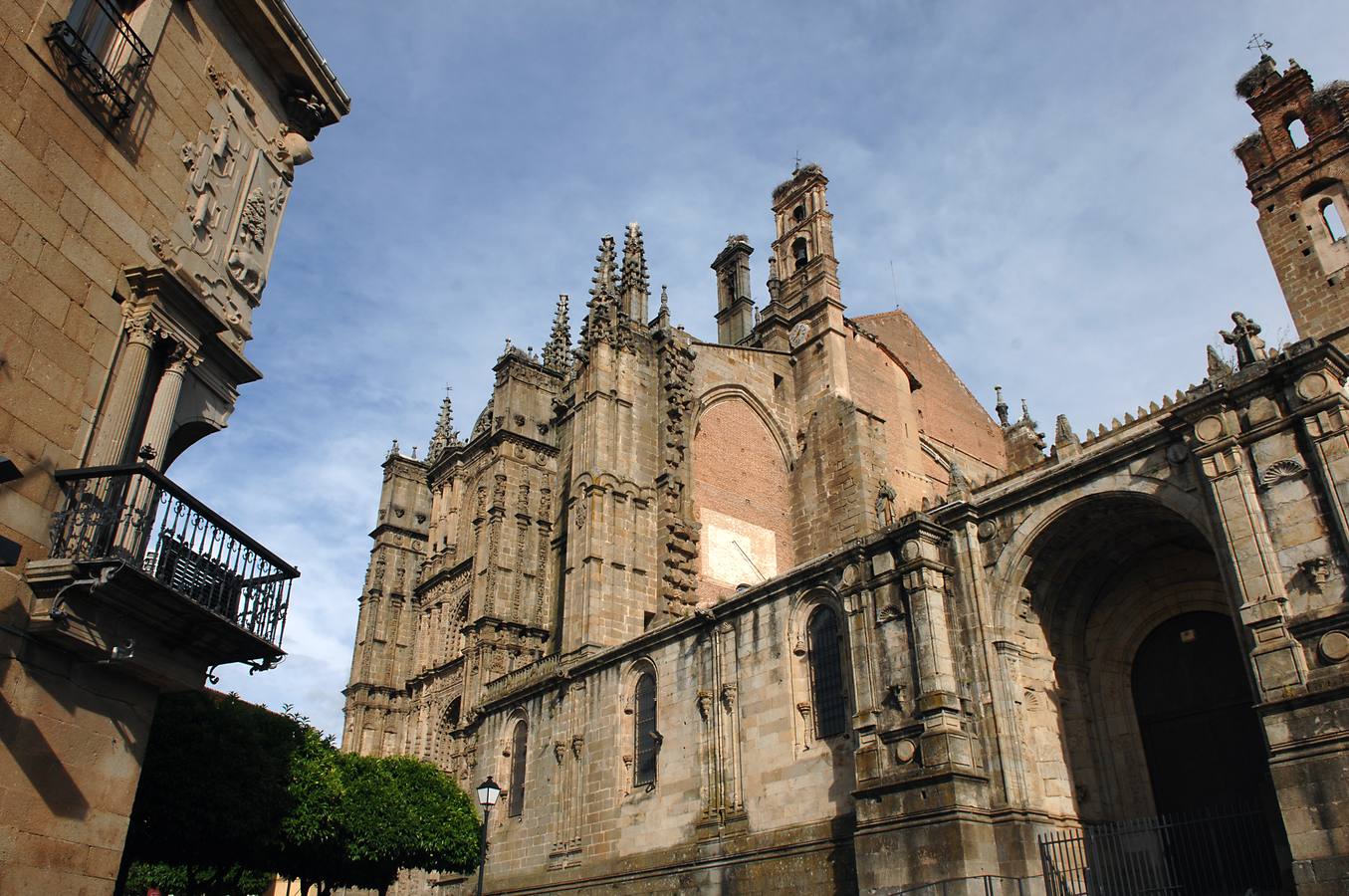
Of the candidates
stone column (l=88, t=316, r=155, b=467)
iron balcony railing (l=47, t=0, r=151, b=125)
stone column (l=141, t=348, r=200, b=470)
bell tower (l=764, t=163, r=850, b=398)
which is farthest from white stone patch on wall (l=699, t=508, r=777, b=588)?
iron balcony railing (l=47, t=0, r=151, b=125)

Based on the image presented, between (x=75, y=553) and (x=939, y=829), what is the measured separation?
11938 mm

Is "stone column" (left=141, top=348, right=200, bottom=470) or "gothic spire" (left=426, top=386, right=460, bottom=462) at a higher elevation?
"gothic spire" (left=426, top=386, right=460, bottom=462)

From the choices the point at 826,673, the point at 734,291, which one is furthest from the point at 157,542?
the point at 734,291

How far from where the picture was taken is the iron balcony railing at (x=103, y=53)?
10172 millimetres

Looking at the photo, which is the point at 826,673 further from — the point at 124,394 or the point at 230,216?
the point at 124,394

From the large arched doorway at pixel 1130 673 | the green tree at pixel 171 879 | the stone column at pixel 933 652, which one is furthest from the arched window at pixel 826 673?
the green tree at pixel 171 879

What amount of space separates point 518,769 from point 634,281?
15494mm

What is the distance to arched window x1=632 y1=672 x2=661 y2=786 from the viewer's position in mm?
22422

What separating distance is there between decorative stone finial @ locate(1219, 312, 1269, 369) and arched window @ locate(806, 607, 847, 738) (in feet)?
26.7

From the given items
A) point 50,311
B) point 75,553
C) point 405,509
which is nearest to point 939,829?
point 75,553

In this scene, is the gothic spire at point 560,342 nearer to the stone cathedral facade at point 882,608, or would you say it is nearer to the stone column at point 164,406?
the stone cathedral facade at point 882,608

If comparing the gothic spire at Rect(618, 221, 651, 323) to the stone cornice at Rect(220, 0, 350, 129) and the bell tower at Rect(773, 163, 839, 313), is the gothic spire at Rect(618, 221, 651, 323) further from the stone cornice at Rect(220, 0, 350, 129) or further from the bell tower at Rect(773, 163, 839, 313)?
the stone cornice at Rect(220, 0, 350, 129)

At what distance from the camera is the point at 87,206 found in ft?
33.7

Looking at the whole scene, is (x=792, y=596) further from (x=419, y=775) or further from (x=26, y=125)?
(x=26, y=125)
